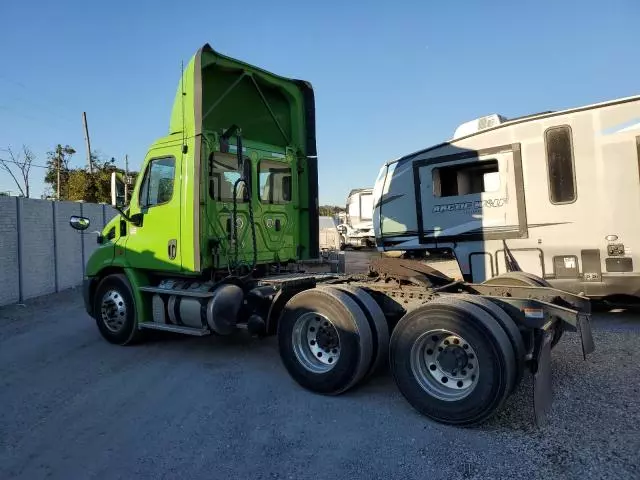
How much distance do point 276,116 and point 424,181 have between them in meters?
3.37

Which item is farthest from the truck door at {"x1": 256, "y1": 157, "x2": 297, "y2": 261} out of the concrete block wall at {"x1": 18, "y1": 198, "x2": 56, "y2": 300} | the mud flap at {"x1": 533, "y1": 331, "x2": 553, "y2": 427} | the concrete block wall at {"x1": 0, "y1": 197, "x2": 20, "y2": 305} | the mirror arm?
the concrete block wall at {"x1": 18, "y1": 198, "x2": 56, "y2": 300}

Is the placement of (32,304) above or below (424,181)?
below

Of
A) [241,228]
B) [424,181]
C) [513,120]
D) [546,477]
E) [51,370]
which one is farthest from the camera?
[424,181]

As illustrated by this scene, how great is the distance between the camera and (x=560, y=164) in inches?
308

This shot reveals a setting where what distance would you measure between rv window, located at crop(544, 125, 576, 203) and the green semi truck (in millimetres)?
1454

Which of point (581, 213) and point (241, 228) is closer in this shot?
point (241, 228)

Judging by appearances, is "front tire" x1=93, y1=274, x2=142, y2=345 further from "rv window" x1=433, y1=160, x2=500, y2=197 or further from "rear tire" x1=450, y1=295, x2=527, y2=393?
"rv window" x1=433, y1=160, x2=500, y2=197

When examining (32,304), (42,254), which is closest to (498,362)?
(32,304)

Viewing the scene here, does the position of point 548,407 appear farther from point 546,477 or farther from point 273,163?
point 273,163

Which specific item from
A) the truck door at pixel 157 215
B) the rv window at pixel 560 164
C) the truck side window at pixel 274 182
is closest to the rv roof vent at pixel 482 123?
the rv window at pixel 560 164

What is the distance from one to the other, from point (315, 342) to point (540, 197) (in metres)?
5.15

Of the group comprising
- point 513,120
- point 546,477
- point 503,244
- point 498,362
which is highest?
point 513,120

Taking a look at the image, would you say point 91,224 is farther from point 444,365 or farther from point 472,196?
point 444,365

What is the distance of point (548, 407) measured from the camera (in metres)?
3.93
